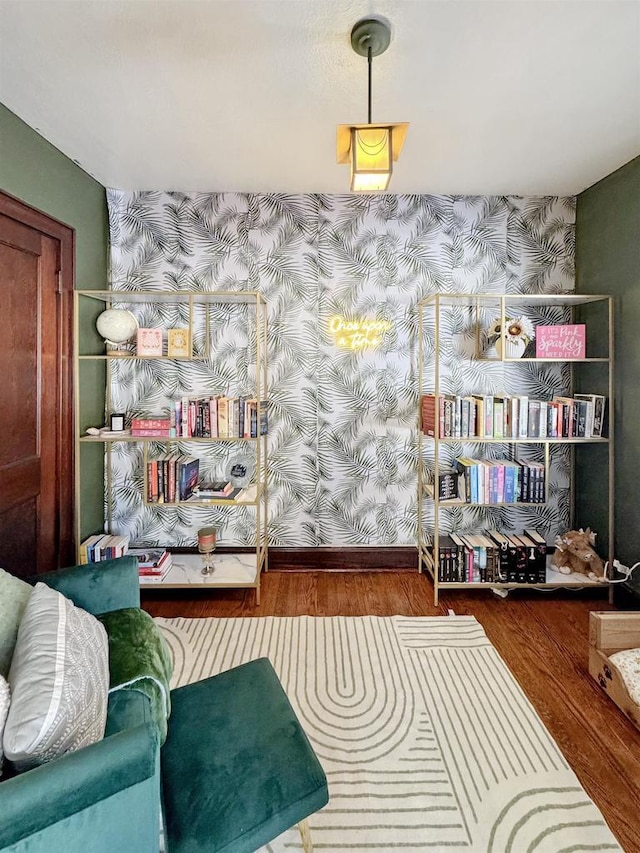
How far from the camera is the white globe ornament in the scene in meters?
2.92

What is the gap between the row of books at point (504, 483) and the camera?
2.91m

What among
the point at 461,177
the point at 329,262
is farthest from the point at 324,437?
the point at 461,177

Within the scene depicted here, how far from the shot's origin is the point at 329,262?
3.23 metres

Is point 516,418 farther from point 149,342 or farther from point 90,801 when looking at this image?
point 90,801

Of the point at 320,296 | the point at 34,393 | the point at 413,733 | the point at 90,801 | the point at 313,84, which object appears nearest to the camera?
the point at 90,801

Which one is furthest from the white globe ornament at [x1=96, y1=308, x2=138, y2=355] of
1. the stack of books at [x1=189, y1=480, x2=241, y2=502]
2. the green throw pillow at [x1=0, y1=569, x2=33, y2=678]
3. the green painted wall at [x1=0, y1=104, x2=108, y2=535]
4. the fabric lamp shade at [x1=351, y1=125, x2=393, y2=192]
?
the fabric lamp shade at [x1=351, y1=125, x2=393, y2=192]

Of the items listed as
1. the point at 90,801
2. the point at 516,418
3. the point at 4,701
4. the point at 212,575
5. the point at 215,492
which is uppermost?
the point at 516,418

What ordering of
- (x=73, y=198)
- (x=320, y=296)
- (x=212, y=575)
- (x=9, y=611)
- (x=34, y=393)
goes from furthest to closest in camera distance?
(x=320, y=296), (x=212, y=575), (x=73, y=198), (x=34, y=393), (x=9, y=611)

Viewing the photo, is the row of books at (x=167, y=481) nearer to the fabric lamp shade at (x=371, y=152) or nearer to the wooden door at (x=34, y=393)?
the wooden door at (x=34, y=393)

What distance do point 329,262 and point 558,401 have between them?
1.76 metres

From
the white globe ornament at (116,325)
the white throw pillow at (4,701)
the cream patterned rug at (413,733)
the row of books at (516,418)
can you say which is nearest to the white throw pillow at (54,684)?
the white throw pillow at (4,701)

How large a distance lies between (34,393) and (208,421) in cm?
93

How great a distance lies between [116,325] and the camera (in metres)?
2.92

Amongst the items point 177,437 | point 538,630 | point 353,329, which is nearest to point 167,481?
point 177,437
